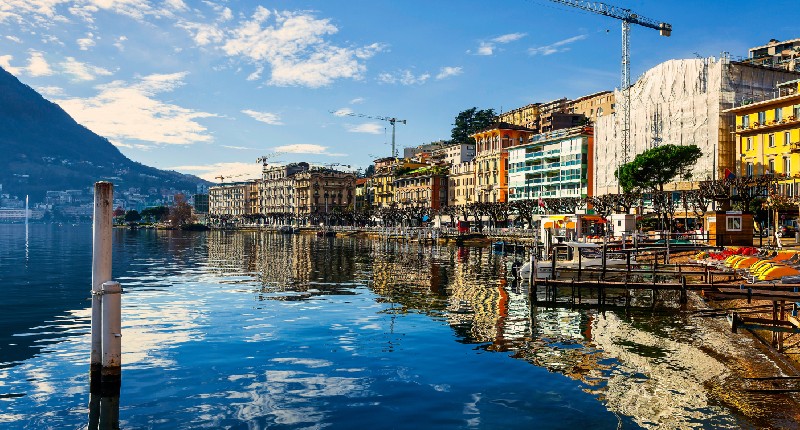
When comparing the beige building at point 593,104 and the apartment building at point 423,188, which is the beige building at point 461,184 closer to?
the apartment building at point 423,188

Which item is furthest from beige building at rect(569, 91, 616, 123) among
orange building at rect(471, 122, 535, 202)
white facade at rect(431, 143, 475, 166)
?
white facade at rect(431, 143, 475, 166)

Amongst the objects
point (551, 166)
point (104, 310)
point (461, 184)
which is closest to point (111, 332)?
point (104, 310)

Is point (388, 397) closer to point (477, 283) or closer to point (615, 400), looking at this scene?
point (615, 400)

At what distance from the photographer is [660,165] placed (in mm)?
87812

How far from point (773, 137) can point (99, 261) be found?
3286 inches

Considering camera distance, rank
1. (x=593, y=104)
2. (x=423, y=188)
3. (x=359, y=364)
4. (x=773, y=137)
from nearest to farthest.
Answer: (x=359, y=364) < (x=773, y=137) < (x=593, y=104) < (x=423, y=188)

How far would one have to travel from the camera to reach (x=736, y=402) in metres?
17.7

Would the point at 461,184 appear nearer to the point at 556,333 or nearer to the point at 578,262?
the point at 578,262

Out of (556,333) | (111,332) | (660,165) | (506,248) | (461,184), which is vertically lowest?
(556,333)

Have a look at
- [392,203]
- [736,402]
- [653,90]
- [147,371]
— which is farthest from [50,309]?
[392,203]

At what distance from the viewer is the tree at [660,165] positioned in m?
87.2

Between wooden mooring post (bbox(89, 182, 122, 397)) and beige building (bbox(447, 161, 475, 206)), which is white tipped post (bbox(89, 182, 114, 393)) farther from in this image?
beige building (bbox(447, 161, 475, 206))

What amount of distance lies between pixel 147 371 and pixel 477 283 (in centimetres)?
3176

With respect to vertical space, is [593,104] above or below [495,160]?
above
